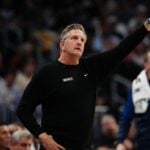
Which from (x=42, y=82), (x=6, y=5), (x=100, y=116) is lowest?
(x=100, y=116)

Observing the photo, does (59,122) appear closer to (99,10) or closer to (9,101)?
(9,101)

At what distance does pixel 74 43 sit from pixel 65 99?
53cm

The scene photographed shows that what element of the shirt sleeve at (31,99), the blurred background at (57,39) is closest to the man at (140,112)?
the shirt sleeve at (31,99)

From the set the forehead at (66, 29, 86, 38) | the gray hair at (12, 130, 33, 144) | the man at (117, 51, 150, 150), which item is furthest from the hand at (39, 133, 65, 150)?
the man at (117, 51, 150, 150)

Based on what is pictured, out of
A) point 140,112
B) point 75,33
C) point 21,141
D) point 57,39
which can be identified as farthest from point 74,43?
point 57,39

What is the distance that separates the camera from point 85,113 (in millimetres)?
6812

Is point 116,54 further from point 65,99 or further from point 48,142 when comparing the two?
point 48,142

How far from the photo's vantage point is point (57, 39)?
51.8 feet

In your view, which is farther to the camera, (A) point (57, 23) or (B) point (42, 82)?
(A) point (57, 23)

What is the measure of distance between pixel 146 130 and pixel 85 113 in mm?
1842

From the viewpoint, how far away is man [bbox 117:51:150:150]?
8523 millimetres

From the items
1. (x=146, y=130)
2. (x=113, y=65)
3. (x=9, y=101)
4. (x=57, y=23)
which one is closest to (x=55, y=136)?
(x=113, y=65)

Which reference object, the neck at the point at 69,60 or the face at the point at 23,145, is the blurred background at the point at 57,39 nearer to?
the face at the point at 23,145

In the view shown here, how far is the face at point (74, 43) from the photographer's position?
6.87 metres
